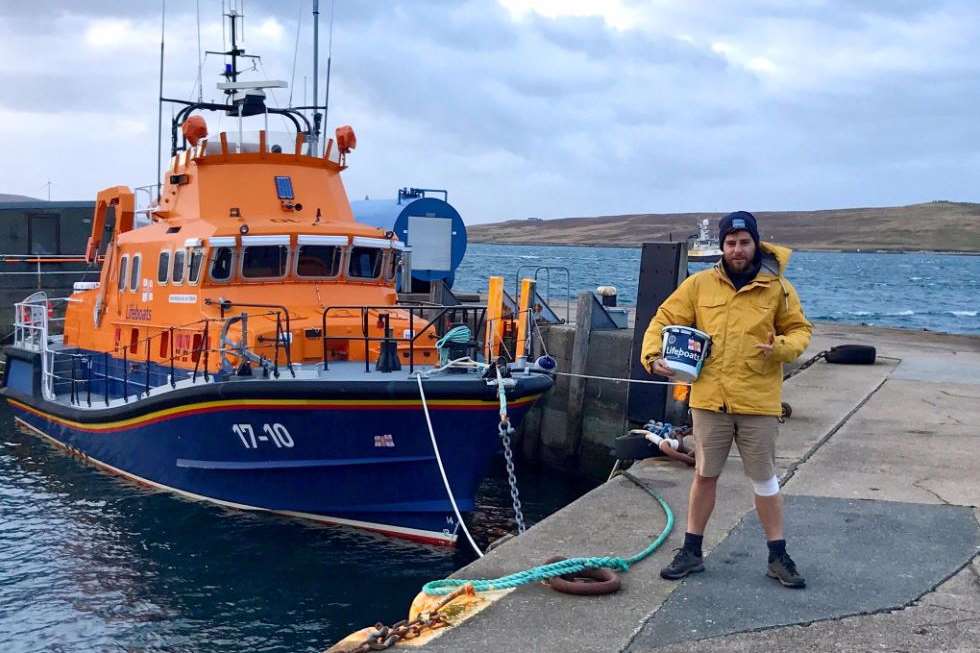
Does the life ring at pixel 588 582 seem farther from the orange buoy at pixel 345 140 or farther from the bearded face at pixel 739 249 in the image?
the orange buoy at pixel 345 140

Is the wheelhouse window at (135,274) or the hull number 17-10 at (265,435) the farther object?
the wheelhouse window at (135,274)

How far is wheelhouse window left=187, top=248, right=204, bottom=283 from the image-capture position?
10.5 m

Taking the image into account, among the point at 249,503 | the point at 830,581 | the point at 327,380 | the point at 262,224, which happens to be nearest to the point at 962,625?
the point at 830,581

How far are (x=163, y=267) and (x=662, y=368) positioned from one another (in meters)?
8.09

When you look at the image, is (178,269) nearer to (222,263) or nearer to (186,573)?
(222,263)

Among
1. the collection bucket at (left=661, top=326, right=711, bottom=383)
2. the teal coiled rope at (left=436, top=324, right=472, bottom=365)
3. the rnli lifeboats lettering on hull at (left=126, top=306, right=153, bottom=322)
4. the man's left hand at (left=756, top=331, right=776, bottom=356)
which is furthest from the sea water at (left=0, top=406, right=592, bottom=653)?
the man's left hand at (left=756, top=331, right=776, bottom=356)

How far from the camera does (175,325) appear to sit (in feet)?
35.9

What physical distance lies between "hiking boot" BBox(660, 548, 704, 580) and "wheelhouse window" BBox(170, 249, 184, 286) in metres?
7.49

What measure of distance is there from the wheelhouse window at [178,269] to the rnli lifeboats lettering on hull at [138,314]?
0.73 meters

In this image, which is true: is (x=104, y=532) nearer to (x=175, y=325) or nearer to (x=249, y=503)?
(x=249, y=503)

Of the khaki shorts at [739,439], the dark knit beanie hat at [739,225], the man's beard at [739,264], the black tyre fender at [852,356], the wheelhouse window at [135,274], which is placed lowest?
the black tyre fender at [852,356]

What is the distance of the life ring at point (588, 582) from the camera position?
4637 mm

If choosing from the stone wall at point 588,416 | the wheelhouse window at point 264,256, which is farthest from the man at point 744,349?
the stone wall at point 588,416

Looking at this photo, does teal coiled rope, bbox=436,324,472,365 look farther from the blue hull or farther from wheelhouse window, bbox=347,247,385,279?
wheelhouse window, bbox=347,247,385,279
